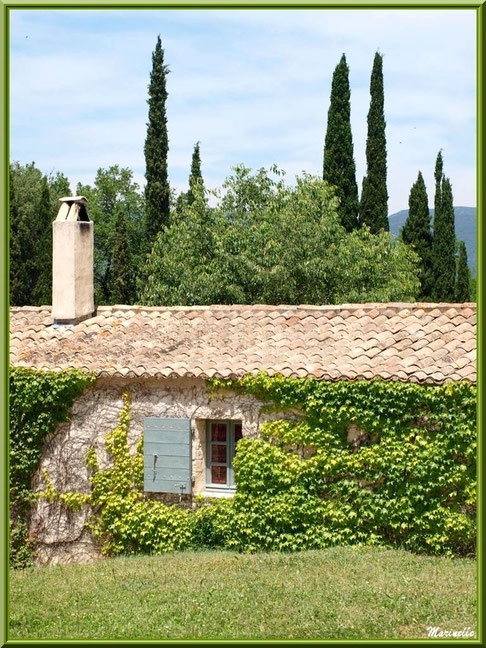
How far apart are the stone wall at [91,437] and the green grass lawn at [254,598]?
2.04 metres

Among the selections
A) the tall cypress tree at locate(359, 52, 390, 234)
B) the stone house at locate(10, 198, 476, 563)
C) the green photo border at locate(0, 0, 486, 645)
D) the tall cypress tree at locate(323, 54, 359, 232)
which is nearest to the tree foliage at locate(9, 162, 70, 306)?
the tall cypress tree at locate(323, 54, 359, 232)

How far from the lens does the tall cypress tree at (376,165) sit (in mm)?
34750

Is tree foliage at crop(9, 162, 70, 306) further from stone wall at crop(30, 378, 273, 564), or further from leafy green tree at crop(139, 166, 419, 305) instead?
stone wall at crop(30, 378, 273, 564)

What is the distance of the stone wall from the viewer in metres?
14.2

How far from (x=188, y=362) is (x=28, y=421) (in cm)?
318

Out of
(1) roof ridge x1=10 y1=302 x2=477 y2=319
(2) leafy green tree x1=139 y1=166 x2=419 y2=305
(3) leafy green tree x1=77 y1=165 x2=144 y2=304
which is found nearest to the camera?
(1) roof ridge x1=10 y1=302 x2=477 y2=319

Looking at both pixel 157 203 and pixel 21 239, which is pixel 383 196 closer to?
pixel 157 203

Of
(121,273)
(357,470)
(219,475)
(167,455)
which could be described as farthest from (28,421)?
(121,273)

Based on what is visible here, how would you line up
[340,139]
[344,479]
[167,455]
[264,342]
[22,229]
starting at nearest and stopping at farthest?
[344,479] < [167,455] < [264,342] < [340,139] < [22,229]

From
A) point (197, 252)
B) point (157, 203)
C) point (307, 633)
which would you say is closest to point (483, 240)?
point (307, 633)

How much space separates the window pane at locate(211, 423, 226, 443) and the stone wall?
201 mm

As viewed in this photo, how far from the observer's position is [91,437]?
14.8 meters

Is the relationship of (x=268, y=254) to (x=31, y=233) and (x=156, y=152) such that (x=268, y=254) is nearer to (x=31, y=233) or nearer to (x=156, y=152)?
(x=156, y=152)

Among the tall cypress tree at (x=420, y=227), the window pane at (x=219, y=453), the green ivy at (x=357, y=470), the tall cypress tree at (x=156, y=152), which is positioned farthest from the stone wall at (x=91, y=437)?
the tall cypress tree at (x=420, y=227)
